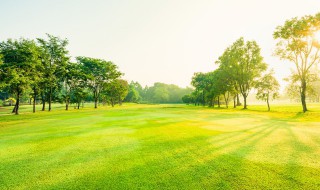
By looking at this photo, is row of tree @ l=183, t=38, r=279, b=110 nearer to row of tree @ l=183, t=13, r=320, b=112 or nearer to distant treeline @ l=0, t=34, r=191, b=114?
row of tree @ l=183, t=13, r=320, b=112

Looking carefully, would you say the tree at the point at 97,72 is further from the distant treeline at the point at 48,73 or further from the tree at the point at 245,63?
the tree at the point at 245,63

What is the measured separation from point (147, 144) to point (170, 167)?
357 cm

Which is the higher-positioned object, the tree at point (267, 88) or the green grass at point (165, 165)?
the tree at point (267, 88)

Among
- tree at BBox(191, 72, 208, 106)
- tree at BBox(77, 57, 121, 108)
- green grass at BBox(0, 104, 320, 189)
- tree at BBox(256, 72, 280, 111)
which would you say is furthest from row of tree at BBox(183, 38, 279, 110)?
green grass at BBox(0, 104, 320, 189)

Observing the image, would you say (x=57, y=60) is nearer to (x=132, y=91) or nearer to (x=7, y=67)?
(x=7, y=67)

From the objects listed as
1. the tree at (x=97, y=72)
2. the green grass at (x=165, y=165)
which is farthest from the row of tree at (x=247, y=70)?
the green grass at (x=165, y=165)

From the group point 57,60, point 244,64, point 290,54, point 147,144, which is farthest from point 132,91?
point 147,144

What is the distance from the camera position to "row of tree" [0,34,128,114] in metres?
38.0

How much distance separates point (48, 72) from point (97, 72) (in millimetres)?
20501

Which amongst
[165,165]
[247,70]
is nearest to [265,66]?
[247,70]

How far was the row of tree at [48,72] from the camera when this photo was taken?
3803 centimetres

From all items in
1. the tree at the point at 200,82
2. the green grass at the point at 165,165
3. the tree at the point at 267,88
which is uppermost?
the tree at the point at 200,82

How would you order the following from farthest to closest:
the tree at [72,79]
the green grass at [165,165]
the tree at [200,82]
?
the tree at [200,82] → the tree at [72,79] → the green grass at [165,165]

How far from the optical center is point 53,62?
52.2 m
